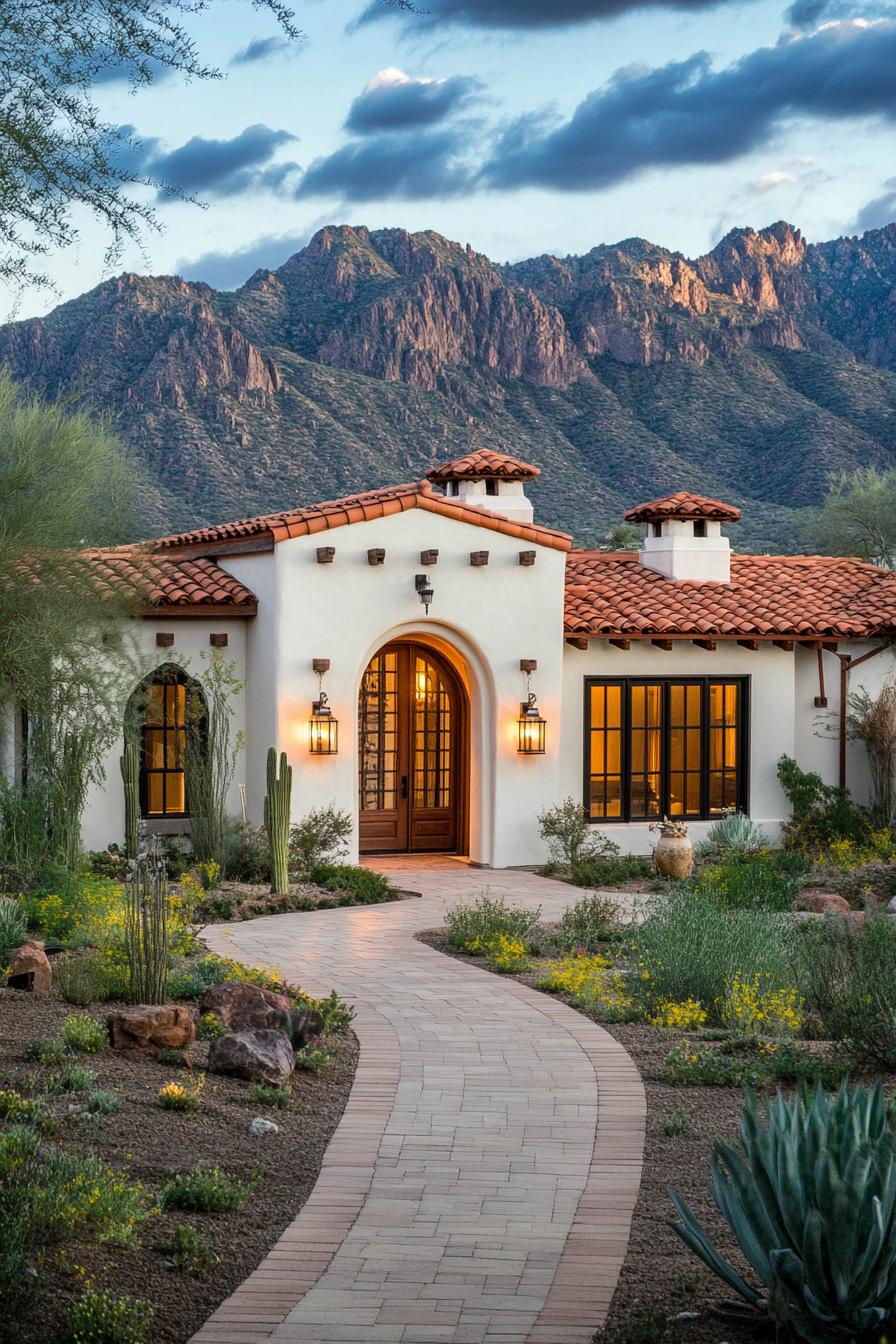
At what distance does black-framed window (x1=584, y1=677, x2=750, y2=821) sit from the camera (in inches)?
759

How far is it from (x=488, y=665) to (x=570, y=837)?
2.27m

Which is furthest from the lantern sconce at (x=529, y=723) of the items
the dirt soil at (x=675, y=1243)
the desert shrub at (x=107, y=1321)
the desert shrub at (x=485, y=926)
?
the desert shrub at (x=107, y=1321)

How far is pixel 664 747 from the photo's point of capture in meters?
19.5

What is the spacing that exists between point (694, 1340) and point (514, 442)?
48.1 metres

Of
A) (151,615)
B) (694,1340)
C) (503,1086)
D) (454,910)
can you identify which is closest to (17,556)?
(151,615)

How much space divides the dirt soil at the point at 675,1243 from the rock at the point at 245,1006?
A: 6.91ft

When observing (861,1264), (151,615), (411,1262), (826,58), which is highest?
(826,58)

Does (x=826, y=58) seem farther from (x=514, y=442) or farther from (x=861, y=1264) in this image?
(x=861, y=1264)

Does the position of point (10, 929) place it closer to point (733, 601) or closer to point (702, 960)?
point (702, 960)

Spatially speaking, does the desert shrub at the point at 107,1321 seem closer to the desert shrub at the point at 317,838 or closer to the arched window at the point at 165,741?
the desert shrub at the point at 317,838

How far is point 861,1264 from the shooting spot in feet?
15.1

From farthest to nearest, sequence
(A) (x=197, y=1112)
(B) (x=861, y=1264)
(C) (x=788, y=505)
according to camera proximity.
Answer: (C) (x=788, y=505)
(A) (x=197, y=1112)
(B) (x=861, y=1264)

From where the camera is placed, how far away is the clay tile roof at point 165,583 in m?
17.0

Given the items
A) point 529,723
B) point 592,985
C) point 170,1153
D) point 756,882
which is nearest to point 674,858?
point 756,882
